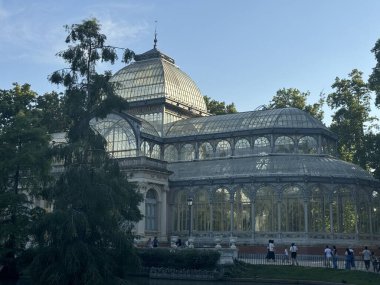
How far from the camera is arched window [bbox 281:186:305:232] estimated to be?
45.6m

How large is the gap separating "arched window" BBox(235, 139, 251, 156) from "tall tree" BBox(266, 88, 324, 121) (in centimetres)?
1946

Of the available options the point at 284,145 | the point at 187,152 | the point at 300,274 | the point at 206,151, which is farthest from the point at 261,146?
the point at 300,274

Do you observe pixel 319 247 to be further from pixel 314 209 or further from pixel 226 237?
pixel 226 237

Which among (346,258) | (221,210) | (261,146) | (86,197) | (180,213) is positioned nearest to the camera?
(86,197)

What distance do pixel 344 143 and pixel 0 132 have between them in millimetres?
39328

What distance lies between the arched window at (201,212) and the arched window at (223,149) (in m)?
5.62

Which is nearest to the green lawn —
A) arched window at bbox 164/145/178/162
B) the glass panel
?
the glass panel

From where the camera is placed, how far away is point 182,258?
36.8 m

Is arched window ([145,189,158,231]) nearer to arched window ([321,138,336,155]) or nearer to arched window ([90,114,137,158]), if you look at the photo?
arched window ([90,114,137,158])

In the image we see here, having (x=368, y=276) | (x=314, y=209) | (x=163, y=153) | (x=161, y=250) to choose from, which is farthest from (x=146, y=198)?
(x=368, y=276)

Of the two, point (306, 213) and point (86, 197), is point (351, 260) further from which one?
point (86, 197)

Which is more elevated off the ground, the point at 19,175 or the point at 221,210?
the point at 19,175

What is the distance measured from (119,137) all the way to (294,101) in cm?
2852

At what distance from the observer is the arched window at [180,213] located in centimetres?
5103
